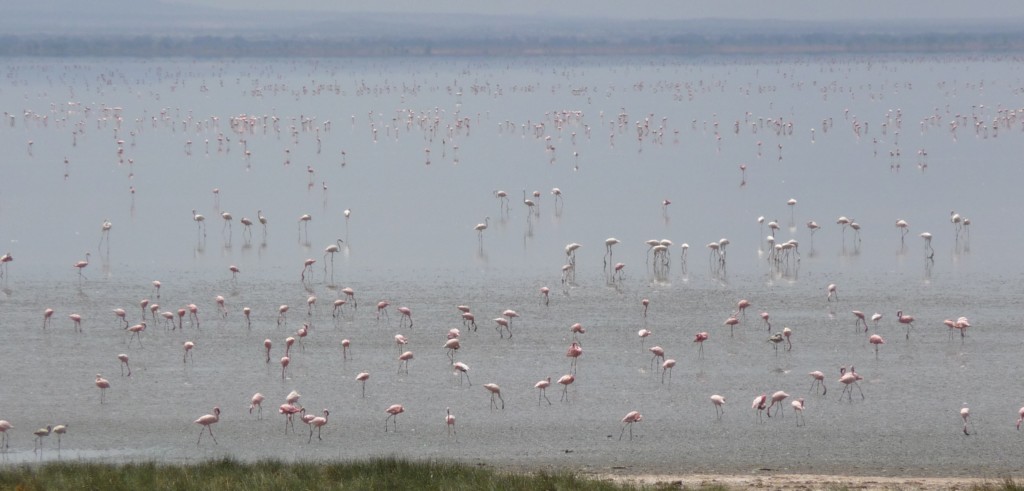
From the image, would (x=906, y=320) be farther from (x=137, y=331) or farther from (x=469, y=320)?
(x=137, y=331)

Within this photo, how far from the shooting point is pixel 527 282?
18.0 m

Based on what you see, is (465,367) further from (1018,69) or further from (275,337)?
(1018,69)

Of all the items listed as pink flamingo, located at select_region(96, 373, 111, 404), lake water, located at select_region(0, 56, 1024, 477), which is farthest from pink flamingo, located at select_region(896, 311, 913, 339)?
pink flamingo, located at select_region(96, 373, 111, 404)

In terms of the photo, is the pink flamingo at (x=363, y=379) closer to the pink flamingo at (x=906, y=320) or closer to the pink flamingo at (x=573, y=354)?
the pink flamingo at (x=573, y=354)

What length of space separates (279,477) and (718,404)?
3.82m

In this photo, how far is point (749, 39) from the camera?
403 ft

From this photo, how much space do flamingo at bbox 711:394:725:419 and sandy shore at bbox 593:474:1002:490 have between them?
1.43 metres

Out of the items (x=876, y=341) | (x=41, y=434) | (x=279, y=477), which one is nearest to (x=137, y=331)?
(x=41, y=434)

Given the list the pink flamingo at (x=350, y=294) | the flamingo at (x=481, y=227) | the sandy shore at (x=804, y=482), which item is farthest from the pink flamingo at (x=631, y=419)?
the flamingo at (x=481, y=227)

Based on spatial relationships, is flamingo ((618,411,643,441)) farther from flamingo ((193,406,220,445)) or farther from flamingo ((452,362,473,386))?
flamingo ((193,406,220,445))

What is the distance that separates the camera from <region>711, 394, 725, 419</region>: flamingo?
12.6 metres

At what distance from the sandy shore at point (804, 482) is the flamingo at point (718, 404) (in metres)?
1.43

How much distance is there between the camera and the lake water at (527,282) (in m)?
12.3

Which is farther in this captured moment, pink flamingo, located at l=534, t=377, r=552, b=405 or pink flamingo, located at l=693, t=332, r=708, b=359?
pink flamingo, located at l=693, t=332, r=708, b=359
